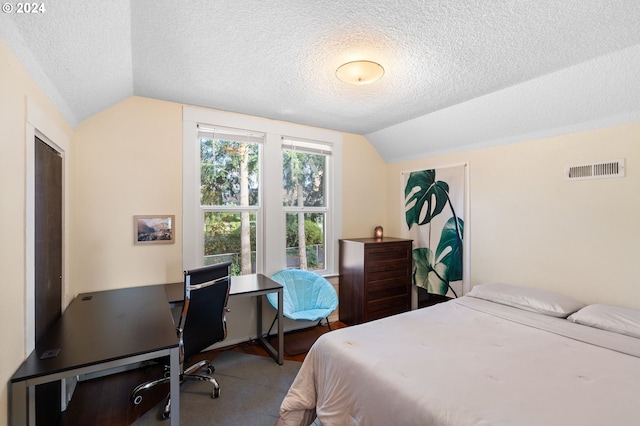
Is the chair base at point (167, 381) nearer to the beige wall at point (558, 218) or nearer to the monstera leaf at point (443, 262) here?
the monstera leaf at point (443, 262)

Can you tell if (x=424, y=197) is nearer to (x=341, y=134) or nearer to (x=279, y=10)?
(x=341, y=134)

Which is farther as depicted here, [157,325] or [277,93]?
[277,93]

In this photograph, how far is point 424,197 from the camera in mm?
3795

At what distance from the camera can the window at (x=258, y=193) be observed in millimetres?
3033

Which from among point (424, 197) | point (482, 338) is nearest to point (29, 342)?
point (482, 338)

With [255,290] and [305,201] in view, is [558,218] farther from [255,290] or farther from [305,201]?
[255,290]

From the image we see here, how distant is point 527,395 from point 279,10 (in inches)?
91.0

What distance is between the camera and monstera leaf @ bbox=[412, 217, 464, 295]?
3.42 metres

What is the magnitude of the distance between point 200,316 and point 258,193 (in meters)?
1.62

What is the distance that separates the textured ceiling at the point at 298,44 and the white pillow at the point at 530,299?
1864 millimetres

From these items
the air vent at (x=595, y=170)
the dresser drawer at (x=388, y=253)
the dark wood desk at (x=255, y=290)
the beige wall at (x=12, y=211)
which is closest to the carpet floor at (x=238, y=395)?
the dark wood desk at (x=255, y=290)

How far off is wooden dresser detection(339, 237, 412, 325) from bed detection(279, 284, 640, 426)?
3.57 ft

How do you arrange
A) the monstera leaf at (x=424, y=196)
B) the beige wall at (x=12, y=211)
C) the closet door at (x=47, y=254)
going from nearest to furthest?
the beige wall at (x=12, y=211) < the closet door at (x=47, y=254) < the monstera leaf at (x=424, y=196)

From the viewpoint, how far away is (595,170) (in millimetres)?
2432
